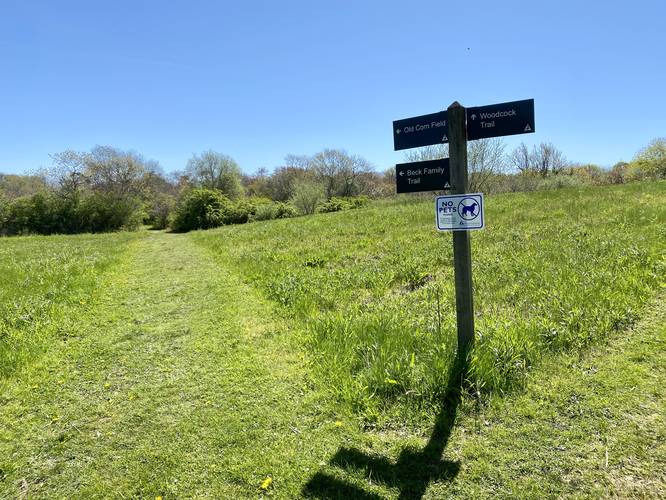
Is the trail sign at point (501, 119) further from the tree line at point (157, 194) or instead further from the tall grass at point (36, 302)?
the tree line at point (157, 194)

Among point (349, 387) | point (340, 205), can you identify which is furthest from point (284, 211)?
point (349, 387)

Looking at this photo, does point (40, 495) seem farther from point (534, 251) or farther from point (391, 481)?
point (534, 251)

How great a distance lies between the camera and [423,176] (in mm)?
3523

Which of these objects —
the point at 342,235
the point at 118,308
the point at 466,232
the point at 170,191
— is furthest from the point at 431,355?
the point at 170,191

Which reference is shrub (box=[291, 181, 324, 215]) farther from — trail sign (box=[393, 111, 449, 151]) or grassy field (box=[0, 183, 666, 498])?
trail sign (box=[393, 111, 449, 151])

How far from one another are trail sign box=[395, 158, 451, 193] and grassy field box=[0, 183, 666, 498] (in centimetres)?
170

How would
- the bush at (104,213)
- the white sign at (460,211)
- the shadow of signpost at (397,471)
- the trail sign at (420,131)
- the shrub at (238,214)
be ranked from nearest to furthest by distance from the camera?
the shadow of signpost at (397,471)
the white sign at (460,211)
the trail sign at (420,131)
the shrub at (238,214)
the bush at (104,213)

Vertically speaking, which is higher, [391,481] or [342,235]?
[342,235]

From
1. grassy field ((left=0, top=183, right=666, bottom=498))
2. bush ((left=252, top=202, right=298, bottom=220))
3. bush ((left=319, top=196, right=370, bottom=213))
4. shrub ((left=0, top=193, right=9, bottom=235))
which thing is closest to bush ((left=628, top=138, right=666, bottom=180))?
bush ((left=319, top=196, right=370, bottom=213))

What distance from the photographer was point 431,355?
379cm

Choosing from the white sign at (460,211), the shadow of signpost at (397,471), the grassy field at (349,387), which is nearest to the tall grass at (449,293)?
the grassy field at (349,387)

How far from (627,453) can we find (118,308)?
24.4 ft

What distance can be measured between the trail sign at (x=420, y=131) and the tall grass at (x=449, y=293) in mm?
2088

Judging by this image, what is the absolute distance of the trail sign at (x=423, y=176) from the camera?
11.3 feet
